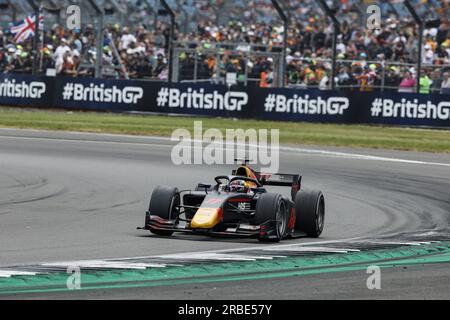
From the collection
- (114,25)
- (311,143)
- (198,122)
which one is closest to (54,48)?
(114,25)

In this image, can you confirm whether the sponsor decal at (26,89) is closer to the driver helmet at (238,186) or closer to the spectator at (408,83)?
the spectator at (408,83)

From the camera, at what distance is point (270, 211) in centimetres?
1116

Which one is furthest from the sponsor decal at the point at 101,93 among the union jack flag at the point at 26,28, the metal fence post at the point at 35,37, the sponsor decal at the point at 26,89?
the union jack flag at the point at 26,28

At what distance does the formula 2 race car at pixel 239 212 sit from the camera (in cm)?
1120

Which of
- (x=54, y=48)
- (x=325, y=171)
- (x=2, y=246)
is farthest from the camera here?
(x=54, y=48)

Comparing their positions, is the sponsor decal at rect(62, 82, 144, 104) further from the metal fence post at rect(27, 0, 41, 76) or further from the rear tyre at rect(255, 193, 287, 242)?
the rear tyre at rect(255, 193, 287, 242)

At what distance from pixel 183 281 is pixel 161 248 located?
77.0 inches

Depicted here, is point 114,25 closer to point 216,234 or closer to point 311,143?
point 311,143

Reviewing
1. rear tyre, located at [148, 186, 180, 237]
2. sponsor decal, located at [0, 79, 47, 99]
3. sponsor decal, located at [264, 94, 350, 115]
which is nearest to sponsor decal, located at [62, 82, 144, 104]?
sponsor decal, located at [0, 79, 47, 99]

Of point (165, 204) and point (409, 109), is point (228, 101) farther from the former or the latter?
point (165, 204)

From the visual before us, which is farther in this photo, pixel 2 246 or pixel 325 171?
pixel 325 171

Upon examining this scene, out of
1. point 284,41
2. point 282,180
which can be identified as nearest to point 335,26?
point 284,41

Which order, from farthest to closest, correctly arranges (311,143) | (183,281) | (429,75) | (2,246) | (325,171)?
1. (429,75)
2. (311,143)
3. (325,171)
4. (2,246)
5. (183,281)

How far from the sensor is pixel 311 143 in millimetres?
26438
